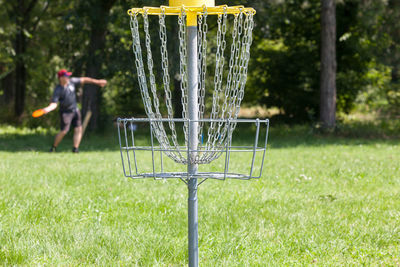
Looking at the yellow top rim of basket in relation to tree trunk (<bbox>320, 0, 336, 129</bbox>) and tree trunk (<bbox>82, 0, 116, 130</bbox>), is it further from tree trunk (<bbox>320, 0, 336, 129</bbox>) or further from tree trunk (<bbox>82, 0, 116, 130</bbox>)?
tree trunk (<bbox>320, 0, 336, 129</bbox>)

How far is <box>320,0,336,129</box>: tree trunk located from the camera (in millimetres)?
17062

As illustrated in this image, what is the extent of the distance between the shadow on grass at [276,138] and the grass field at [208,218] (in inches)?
227

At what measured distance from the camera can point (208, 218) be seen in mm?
5000

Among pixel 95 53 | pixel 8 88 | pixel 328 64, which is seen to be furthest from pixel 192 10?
pixel 8 88

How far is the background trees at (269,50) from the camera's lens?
17266mm

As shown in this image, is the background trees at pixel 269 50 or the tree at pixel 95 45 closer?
the tree at pixel 95 45

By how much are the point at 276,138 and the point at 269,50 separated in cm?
528

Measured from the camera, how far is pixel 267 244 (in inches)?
167

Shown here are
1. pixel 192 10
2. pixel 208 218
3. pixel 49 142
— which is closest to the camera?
pixel 192 10

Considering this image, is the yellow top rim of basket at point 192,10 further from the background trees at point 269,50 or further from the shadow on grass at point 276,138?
the background trees at point 269,50

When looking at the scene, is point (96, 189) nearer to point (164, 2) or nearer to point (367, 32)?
point (164, 2)

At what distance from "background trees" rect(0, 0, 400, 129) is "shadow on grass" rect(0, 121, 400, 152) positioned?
143 cm

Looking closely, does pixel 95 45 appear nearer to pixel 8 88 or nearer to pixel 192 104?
pixel 8 88

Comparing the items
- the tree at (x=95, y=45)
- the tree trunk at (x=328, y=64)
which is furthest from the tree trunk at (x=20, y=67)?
the tree trunk at (x=328, y=64)
